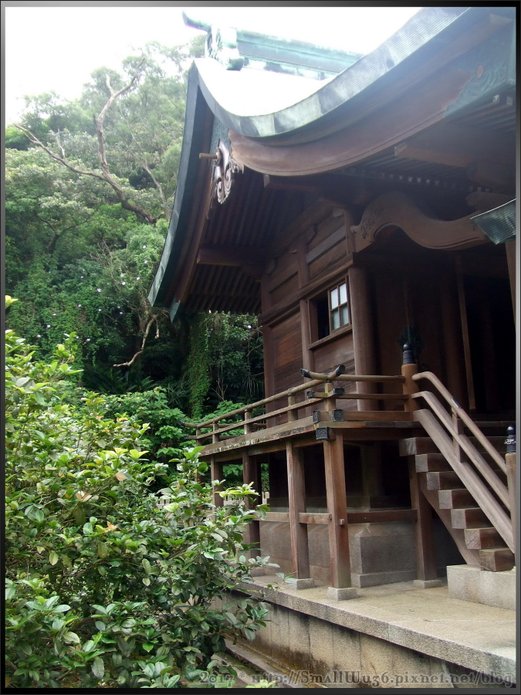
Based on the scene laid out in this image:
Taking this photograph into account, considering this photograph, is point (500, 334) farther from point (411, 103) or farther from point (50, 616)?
point (50, 616)

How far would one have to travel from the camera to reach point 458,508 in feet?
19.0

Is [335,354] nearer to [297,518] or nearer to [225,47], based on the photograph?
[297,518]

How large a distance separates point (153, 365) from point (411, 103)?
60.4 feet

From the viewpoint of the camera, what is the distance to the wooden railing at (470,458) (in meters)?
→ 5.20

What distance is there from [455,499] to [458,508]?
94 mm

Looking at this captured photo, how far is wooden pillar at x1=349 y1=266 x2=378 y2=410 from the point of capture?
7285 millimetres

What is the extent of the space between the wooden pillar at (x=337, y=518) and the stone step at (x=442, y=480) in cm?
81

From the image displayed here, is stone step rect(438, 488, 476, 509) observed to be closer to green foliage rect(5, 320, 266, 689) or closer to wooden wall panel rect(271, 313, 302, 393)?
green foliage rect(5, 320, 266, 689)

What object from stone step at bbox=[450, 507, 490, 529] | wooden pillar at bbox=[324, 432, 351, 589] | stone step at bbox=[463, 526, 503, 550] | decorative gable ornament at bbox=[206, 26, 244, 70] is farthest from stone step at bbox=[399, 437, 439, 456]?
decorative gable ornament at bbox=[206, 26, 244, 70]

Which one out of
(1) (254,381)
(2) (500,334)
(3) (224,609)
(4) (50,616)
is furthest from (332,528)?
(1) (254,381)

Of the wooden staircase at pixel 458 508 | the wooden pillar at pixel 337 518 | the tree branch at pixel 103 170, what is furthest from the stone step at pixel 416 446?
the tree branch at pixel 103 170

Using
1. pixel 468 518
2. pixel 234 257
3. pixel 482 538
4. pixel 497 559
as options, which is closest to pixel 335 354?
pixel 234 257

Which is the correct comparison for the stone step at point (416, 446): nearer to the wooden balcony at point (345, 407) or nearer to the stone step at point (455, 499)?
the wooden balcony at point (345, 407)

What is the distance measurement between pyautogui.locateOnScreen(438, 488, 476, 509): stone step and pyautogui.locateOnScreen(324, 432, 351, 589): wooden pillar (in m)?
0.89
